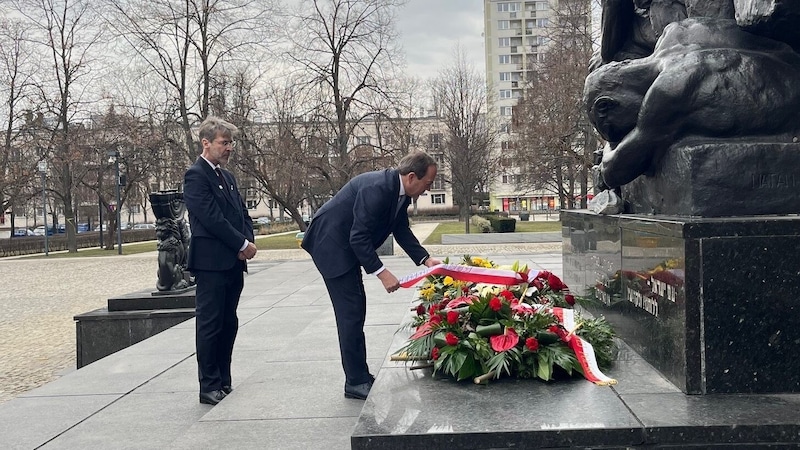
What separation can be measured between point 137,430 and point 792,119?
13.7ft

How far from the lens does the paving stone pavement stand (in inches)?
326

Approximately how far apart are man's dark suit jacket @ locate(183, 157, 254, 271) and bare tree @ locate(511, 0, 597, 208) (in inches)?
862

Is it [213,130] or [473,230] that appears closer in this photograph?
[213,130]

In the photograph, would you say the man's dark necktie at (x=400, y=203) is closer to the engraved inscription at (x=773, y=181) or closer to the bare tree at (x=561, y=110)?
the engraved inscription at (x=773, y=181)

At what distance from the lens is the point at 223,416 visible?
372 cm

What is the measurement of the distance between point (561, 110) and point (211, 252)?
26131 mm

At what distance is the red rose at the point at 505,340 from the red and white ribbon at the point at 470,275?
2.86ft

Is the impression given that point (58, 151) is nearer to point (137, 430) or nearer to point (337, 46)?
point (337, 46)

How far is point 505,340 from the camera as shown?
3346 millimetres

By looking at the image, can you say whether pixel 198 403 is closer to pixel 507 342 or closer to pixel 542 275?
pixel 507 342

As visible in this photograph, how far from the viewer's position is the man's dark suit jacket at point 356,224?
3.98 metres

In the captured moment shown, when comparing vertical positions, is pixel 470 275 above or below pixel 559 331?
above

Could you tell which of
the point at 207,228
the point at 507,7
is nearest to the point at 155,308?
the point at 207,228

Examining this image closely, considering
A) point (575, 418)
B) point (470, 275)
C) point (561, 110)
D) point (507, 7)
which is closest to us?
point (575, 418)
